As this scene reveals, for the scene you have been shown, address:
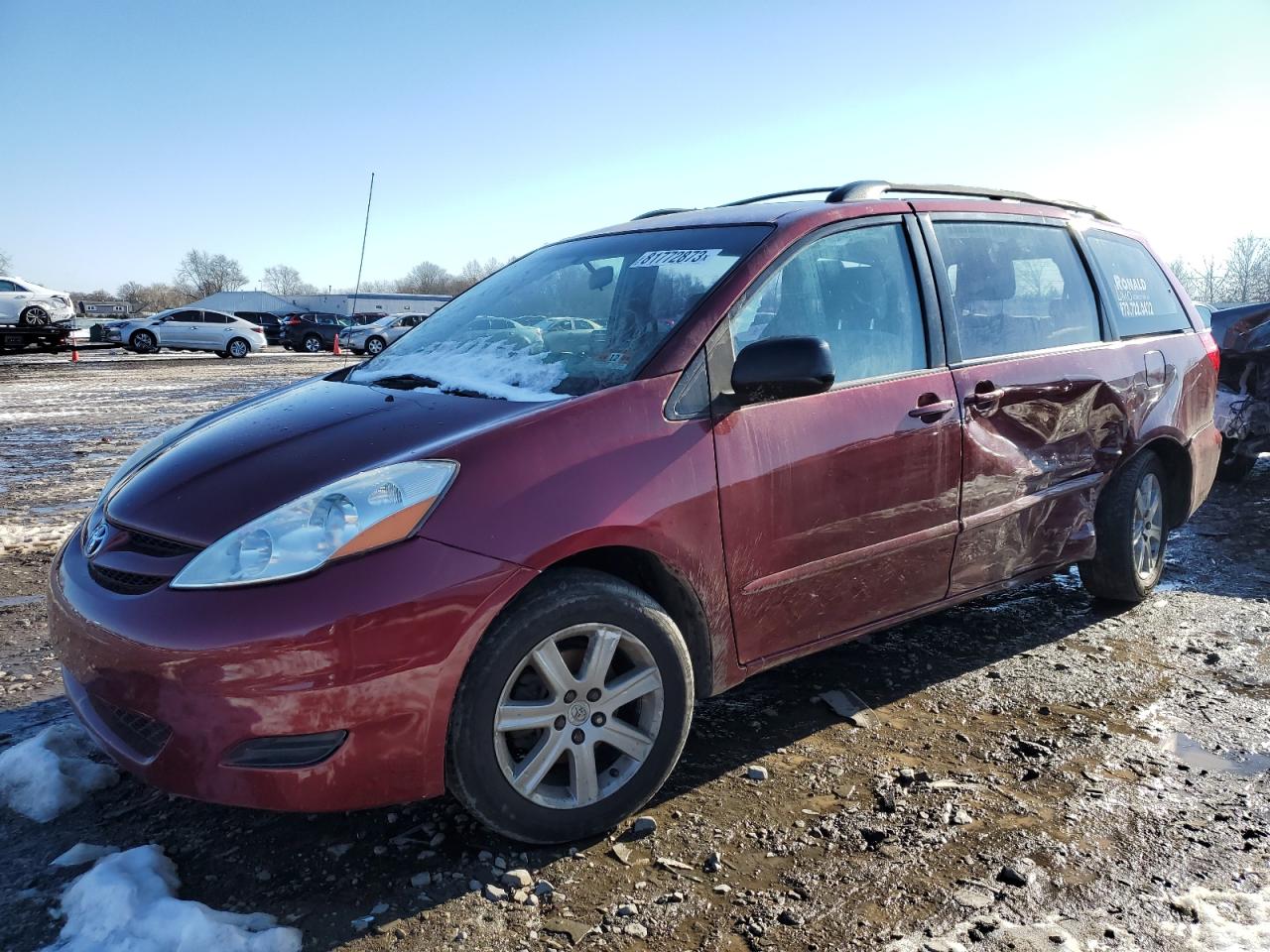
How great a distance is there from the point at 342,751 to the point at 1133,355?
12.4ft

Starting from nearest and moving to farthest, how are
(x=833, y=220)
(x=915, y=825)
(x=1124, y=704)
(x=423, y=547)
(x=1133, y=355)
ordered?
(x=423, y=547) < (x=915, y=825) < (x=833, y=220) < (x=1124, y=704) < (x=1133, y=355)

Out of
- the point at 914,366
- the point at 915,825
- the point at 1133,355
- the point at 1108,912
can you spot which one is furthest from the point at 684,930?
the point at 1133,355

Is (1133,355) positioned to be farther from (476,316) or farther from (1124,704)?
(476,316)

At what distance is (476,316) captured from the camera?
3.63 meters

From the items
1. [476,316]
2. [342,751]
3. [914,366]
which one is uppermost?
[476,316]

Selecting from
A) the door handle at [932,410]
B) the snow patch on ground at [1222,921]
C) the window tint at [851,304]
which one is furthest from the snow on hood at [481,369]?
the snow patch on ground at [1222,921]

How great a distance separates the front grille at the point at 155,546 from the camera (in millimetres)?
2379

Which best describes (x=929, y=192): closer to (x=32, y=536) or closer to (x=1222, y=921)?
(x=1222, y=921)

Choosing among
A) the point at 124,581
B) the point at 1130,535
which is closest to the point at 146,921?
the point at 124,581

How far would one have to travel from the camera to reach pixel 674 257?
324 centimetres

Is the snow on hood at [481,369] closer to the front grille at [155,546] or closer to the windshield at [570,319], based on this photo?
the windshield at [570,319]

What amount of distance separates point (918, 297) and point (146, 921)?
119 inches

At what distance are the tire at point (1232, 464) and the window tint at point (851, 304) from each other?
535 centimetres

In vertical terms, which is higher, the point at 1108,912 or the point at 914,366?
the point at 914,366
